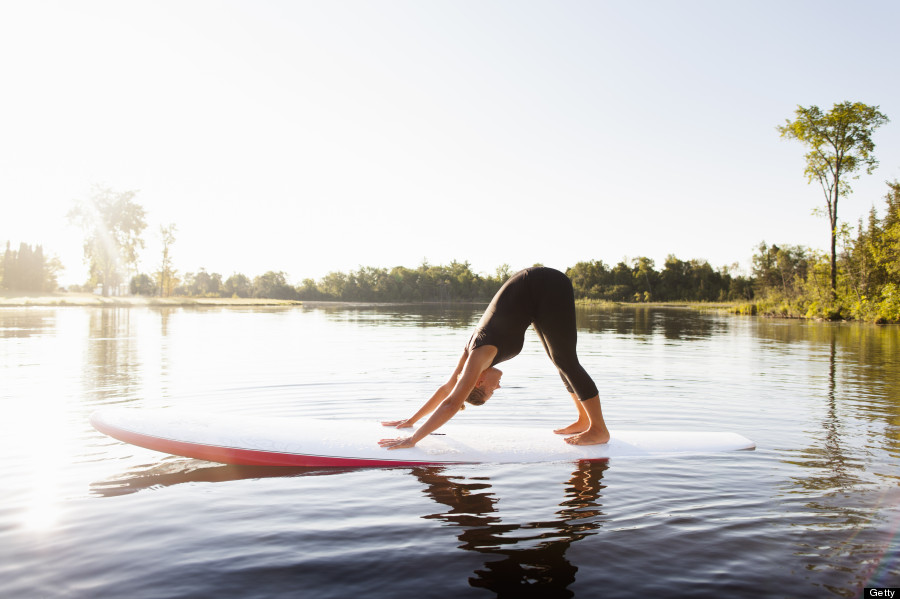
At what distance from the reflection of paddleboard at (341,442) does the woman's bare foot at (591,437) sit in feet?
0.20

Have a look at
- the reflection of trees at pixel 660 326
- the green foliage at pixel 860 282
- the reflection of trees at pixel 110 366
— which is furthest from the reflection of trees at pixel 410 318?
the green foliage at pixel 860 282

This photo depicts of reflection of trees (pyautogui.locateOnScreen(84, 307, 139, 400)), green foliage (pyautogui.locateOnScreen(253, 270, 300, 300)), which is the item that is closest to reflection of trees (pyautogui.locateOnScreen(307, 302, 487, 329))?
reflection of trees (pyautogui.locateOnScreen(84, 307, 139, 400))

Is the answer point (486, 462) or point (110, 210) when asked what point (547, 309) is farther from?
point (110, 210)

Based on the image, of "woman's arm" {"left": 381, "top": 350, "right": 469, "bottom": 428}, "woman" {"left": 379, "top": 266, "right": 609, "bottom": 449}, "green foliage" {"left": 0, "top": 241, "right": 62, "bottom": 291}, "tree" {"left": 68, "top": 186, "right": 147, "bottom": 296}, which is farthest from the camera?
"green foliage" {"left": 0, "top": 241, "right": 62, "bottom": 291}

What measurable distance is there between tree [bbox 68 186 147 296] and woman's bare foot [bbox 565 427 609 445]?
231 feet

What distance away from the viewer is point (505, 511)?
3.91 meters

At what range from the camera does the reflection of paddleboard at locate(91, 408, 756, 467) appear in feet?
16.0

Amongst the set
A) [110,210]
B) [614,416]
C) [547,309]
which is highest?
[110,210]

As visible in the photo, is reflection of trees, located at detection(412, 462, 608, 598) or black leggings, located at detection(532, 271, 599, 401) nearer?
reflection of trees, located at detection(412, 462, 608, 598)

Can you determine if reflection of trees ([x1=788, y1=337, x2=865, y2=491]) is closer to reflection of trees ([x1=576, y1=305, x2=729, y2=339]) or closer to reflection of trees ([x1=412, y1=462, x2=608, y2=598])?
reflection of trees ([x1=412, y1=462, x2=608, y2=598])

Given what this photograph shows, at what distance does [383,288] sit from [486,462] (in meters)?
112

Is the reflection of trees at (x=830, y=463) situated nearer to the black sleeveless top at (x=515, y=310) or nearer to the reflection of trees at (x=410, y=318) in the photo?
the black sleeveless top at (x=515, y=310)

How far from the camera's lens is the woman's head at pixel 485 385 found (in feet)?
16.4

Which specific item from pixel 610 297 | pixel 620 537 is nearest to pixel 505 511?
pixel 620 537
